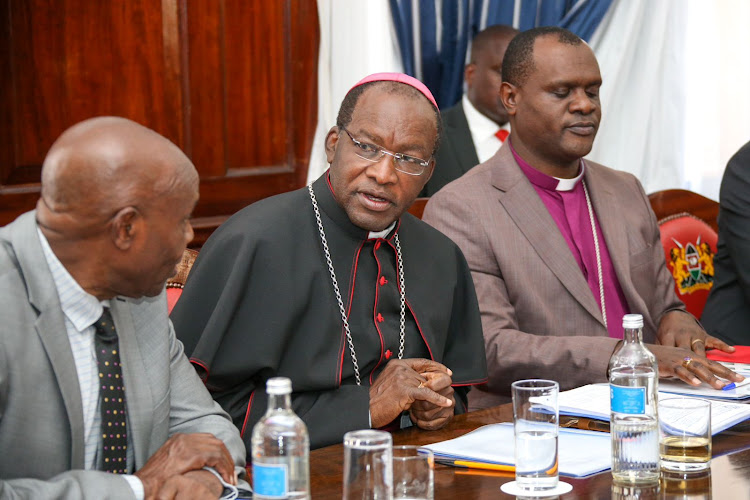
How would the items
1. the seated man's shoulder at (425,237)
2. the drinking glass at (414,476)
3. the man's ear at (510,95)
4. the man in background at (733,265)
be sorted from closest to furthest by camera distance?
the drinking glass at (414,476) < the seated man's shoulder at (425,237) < the man's ear at (510,95) < the man in background at (733,265)

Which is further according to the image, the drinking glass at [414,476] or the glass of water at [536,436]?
the glass of water at [536,436]

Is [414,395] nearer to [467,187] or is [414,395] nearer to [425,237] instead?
[425,237]

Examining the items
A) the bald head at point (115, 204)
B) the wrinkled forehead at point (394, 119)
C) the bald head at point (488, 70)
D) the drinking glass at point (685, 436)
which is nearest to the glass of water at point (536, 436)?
the drinking glass at point (685, 436)

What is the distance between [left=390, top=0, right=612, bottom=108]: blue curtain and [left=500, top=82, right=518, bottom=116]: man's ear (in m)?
1.30

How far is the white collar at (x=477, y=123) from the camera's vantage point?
18.2 feet

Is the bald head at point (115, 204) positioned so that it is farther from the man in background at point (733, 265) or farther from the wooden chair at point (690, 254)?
the wooden chair at point (690, 254)

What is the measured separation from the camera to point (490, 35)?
17.9ft

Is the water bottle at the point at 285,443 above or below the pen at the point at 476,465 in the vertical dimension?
above

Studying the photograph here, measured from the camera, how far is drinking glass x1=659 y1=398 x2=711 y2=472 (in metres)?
2.00

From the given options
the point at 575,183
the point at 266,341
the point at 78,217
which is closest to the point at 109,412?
the point at 78,217

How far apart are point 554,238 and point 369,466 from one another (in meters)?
1.92

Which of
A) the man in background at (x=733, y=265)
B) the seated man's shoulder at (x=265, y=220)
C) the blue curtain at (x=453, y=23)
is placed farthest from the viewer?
the blue curtain at (x=453, y=23)

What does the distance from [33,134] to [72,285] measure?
2.23 m

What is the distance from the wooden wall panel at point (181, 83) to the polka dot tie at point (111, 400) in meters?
2.10
